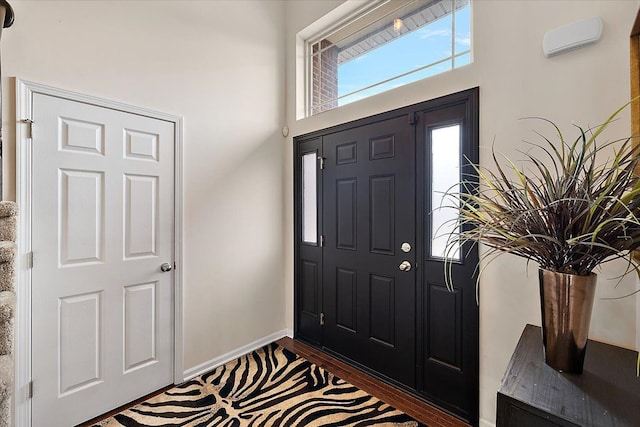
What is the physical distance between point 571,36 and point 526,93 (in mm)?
295

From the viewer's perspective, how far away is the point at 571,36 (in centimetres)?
149

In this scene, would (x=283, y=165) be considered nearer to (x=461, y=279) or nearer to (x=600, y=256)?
(x=461, y=279)

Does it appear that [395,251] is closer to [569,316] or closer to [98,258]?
[569,316]

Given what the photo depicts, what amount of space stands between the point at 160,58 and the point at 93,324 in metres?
1.89

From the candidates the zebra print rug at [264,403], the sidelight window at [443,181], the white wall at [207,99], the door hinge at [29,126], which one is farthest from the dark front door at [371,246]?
the door hinge at [29,126]

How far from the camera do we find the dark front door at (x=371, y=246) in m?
2.17

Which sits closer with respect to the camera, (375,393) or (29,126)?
(29,126)

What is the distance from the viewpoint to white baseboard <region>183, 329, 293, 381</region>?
2377 mm

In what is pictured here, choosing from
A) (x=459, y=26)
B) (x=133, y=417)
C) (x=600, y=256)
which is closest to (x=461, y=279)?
(x=600, y=256)

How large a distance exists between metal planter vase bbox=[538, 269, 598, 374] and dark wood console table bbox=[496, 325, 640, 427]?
2.1 inches

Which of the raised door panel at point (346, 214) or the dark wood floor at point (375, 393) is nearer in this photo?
the dark wood floor at point (375, 393)

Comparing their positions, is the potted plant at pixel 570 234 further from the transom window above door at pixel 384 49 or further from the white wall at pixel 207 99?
the white wall at pixel 207 99

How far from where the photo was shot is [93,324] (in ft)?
6.29

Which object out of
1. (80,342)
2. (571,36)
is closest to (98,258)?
(80,342)
